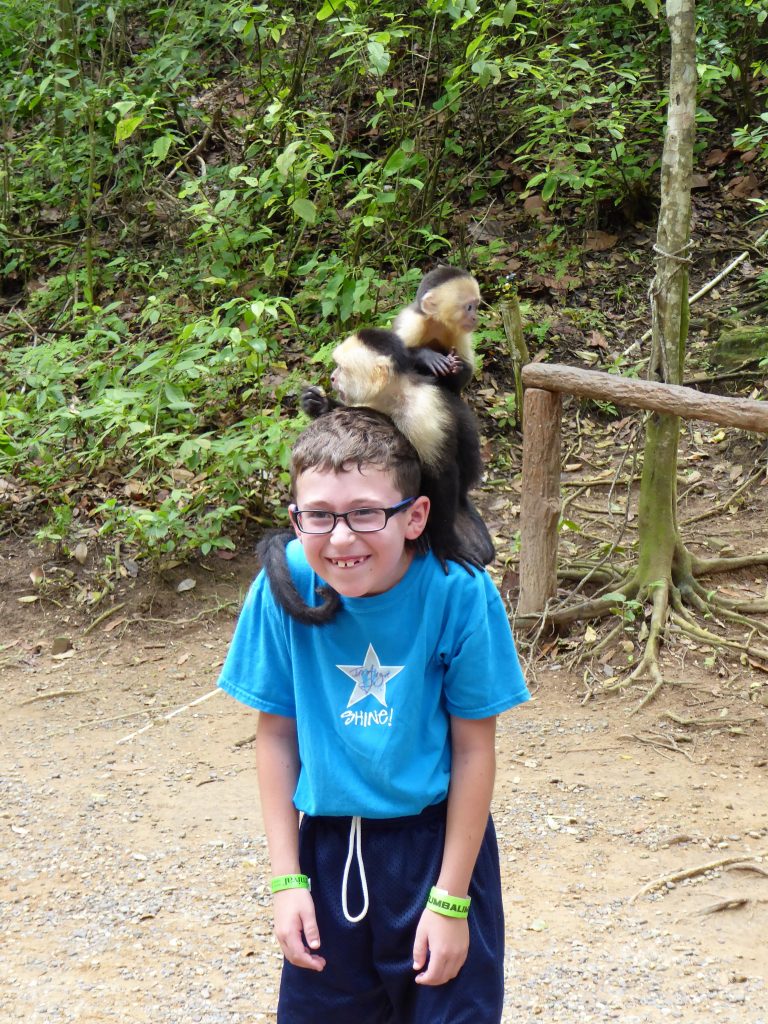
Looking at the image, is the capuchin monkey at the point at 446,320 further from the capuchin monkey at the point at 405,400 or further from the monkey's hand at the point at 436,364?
the capuchin monkey at the point at 405,400

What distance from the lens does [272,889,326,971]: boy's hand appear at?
1.62 meters

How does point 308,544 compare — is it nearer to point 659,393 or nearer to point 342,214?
point 659,393

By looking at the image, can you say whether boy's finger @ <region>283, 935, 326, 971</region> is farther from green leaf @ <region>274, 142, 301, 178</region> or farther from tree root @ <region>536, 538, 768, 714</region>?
green leaf @ <region>274, 142, 301, 178</region>

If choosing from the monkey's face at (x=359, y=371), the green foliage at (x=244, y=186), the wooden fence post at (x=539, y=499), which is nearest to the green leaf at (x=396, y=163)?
the green foliage at (x=244, y=186)

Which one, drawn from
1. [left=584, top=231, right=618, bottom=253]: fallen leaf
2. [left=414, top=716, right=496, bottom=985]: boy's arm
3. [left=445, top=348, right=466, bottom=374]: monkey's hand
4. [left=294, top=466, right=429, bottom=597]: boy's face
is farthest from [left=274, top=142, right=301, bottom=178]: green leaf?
[left=414, top=716, right=496, bottom=985]: boy's arm

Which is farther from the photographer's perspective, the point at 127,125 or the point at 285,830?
the point at 127,125

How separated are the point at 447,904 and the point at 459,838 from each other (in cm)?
10

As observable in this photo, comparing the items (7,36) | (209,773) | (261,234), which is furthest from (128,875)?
(7,36)

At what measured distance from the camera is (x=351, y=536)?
1.58 meters

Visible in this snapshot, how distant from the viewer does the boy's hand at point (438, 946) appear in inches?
62.5

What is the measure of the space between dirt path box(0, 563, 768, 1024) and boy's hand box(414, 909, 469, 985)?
4.14 feet

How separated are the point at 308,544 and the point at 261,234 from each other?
196 inches

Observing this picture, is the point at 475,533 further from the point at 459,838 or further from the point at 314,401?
the point at 459,838

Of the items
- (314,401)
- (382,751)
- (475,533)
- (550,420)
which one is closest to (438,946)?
(382,751)
